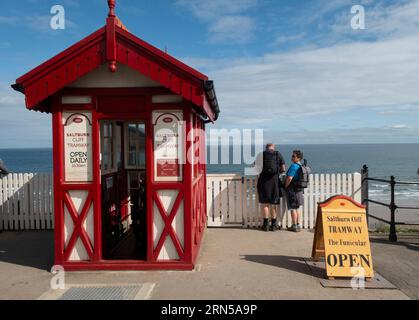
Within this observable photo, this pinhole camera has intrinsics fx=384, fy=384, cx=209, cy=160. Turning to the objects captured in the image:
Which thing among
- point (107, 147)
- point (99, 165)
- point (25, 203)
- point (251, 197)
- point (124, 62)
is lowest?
point (25, 203)

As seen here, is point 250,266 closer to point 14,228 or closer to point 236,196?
point 236,196

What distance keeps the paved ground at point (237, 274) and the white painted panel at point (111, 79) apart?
2.86m

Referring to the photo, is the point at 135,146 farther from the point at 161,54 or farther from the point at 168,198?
the point at 161,54

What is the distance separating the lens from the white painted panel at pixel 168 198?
5910mm

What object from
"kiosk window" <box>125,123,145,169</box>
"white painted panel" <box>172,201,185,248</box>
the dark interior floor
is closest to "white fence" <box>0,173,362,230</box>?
"kiosk window" <box>125,123,145,169</box>

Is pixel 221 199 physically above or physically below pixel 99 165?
below

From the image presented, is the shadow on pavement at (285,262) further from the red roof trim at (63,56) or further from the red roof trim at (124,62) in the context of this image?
the red roof trim at (63,56)

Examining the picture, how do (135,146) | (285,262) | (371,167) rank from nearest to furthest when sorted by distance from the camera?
(285,262) < (135,146) < (371,167)

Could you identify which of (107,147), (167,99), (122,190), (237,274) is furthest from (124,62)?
(237,274)

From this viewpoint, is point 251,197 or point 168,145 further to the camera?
point 251,197

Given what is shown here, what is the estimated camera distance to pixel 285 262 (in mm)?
6316

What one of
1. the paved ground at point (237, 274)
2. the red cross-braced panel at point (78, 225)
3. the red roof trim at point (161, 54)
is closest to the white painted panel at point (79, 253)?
the red cross-braced panel at point (78, 225)

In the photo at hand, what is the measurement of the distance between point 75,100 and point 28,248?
3447 mm

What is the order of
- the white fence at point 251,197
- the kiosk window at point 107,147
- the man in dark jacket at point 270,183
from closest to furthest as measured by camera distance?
the kiosk window at point 107,147, the man in dark jacket at point 270,183, the white fence at point 251,197
